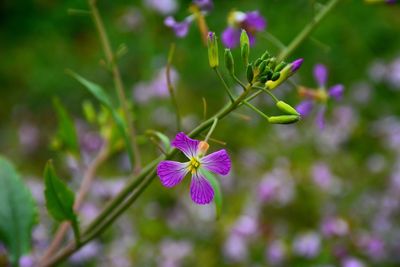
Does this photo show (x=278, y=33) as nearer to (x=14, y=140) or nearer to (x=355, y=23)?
(x=355, y=23)

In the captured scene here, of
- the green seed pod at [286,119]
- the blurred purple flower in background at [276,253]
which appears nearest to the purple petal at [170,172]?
the green seed pod at [286,119]

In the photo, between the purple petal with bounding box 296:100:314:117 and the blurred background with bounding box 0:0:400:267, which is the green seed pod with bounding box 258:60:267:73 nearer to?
the purple petal with bounding box 296:100:314:117

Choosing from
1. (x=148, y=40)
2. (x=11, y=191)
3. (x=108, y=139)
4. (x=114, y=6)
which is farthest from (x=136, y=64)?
(x=11, y=191)

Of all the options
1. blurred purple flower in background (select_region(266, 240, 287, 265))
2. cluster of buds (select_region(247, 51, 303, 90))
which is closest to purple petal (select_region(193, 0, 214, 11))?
cluster of buds (select_region(247, 51, 303, 90))

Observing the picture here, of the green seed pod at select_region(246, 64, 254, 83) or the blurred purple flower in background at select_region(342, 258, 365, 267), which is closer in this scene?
the green seed pod at select_region(246, 64, 254, 83)

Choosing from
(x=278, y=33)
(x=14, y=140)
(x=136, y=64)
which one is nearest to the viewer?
(x=278, y=33)

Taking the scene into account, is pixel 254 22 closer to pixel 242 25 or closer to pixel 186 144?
pixel 242 25

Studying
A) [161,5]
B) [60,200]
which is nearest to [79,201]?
[60,200]
